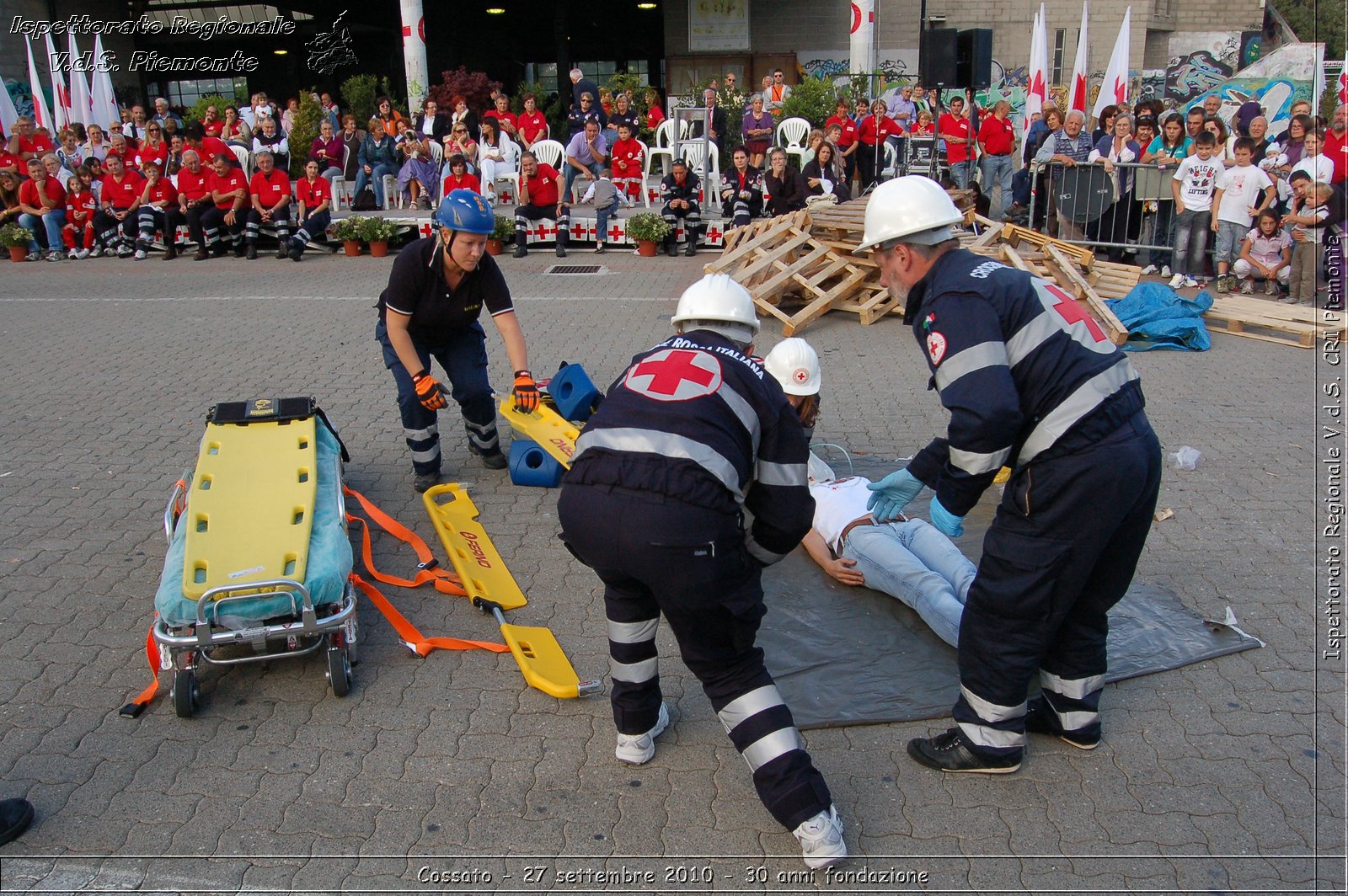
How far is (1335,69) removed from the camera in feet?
78.3

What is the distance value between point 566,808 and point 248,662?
5.20 feet

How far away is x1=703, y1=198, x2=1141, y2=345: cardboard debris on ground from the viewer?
938 centimetres

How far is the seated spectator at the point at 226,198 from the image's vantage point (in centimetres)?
1434

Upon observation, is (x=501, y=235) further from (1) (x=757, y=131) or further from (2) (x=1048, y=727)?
(2) (x=1048, y=727)

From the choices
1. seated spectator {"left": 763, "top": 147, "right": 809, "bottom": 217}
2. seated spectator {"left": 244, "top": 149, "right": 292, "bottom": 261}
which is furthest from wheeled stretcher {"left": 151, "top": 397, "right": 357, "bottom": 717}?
seated spectator {"left": 244, "top": 149, "right": 292, "bottom": 261}

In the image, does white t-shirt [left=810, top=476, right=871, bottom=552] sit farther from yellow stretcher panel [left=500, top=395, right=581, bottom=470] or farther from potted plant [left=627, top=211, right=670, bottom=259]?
potted plant [left=627, top=211, right=670, bottom=259]

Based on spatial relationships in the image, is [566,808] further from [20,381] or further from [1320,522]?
[20,381]

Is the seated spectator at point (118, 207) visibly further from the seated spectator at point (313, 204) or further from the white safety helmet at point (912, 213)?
the white safety helmet at point (912, 213)

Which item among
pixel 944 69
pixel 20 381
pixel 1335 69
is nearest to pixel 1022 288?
pixel 20 381

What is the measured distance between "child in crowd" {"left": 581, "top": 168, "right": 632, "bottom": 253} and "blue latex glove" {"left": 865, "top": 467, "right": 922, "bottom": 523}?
11244 mm

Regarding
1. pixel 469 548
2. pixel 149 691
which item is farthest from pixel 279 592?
pixel 469 548

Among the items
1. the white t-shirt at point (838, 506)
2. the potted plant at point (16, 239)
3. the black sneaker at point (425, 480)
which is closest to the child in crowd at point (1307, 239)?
the white t-shirt at point (838, 506)

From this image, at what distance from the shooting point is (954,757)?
3309 millimetres

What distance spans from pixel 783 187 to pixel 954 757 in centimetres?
1076
